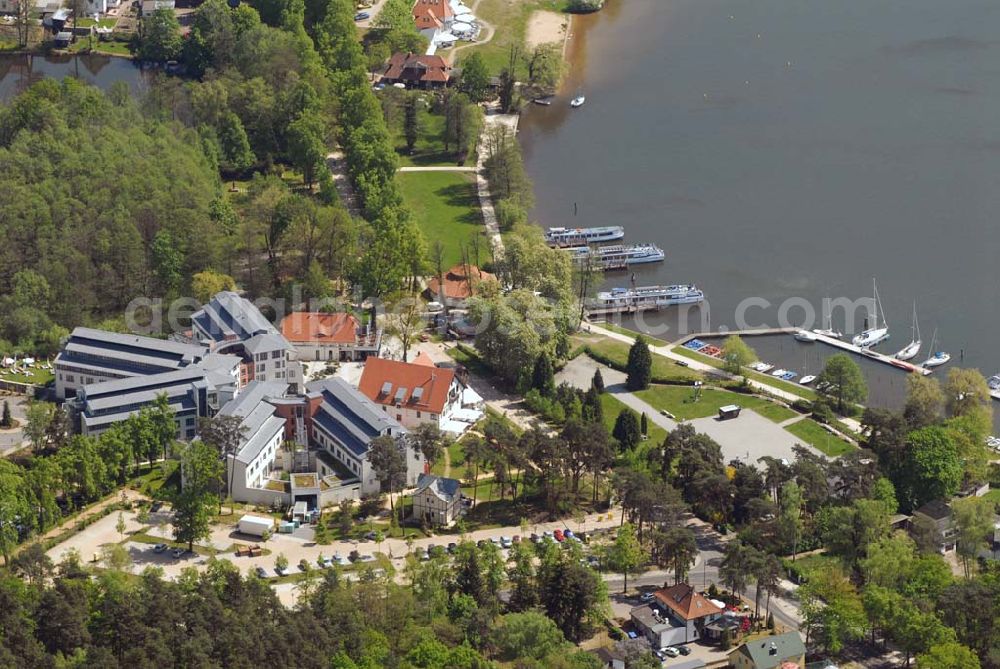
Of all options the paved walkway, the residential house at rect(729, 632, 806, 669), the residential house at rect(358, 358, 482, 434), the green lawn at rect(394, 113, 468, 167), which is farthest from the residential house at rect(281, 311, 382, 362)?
the residential house at rect(729, 632, 806, 669)

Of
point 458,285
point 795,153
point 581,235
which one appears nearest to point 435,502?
point 458,285

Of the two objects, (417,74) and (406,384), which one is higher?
(417,74)

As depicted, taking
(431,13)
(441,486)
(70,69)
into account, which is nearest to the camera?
(441,486)

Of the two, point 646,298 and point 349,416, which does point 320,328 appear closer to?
point 349,416

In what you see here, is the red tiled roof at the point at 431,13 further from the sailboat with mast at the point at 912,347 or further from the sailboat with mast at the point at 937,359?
the sailboat with mast at the point at 937,359

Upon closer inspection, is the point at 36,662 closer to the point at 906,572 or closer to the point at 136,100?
the point at 906,572

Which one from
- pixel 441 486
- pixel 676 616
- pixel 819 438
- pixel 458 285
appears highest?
pixel 458 285

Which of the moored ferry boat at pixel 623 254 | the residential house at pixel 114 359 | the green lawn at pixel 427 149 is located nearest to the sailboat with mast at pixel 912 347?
the moored ferry boat at pixel 623 254

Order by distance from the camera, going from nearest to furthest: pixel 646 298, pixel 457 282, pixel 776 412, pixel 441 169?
pixel 776 412
pixel 457 282
pixel 646 298
pixel 441 169

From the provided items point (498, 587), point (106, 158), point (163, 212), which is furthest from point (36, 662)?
point (106, 158)
